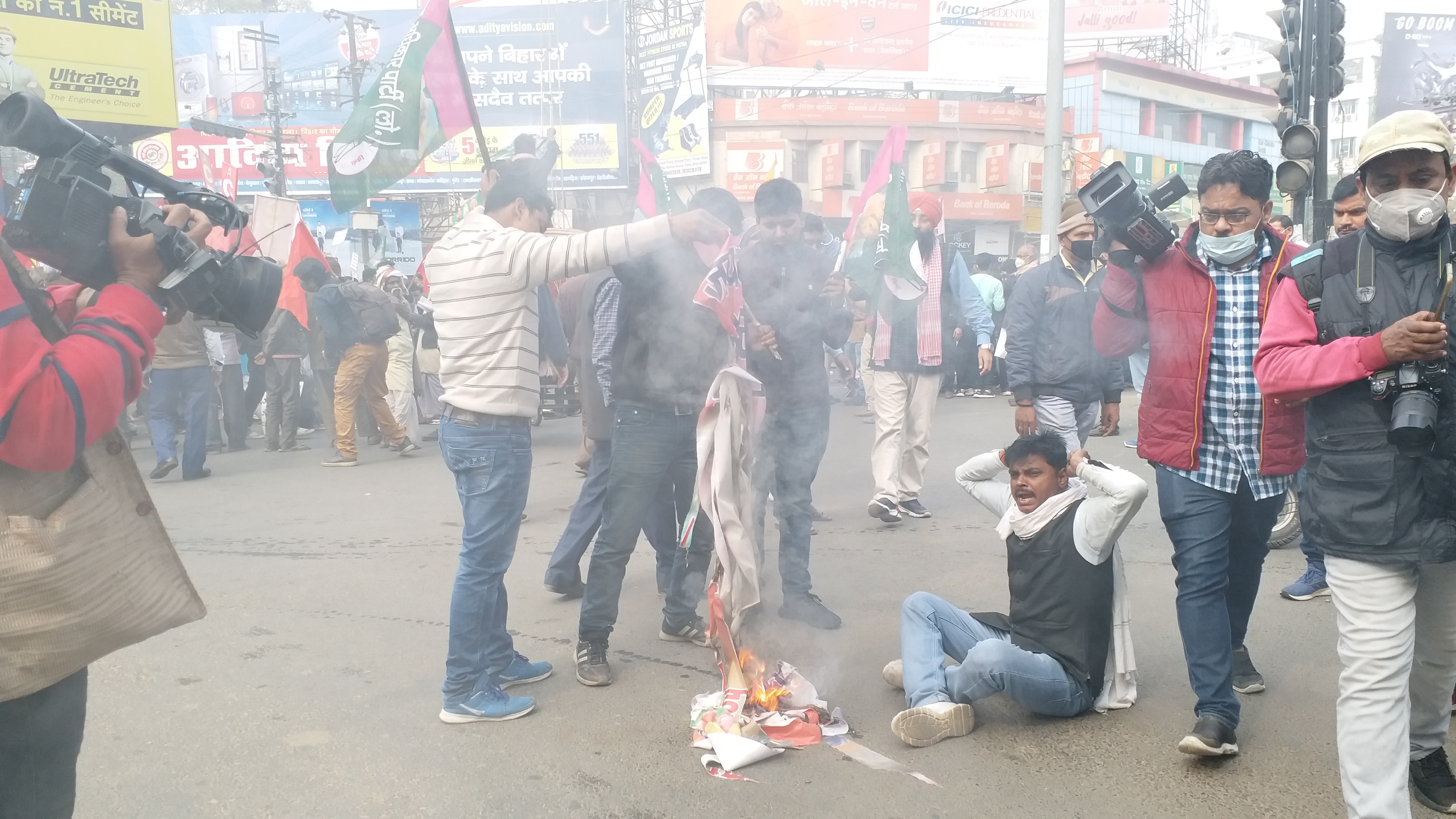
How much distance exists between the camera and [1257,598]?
4656 millimetres

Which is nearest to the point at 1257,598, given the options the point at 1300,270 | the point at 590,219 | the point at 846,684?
the point at 846,684

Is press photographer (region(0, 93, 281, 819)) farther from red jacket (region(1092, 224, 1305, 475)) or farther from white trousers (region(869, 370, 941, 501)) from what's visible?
white trousers (region(869, 370, 941, 501))

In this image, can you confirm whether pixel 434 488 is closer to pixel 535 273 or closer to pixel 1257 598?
pixel 535 273

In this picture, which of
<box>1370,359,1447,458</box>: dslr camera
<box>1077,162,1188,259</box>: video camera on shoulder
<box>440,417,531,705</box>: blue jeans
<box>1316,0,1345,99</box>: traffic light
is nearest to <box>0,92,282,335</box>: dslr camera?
<box>440,417,531,705</box>: blue jeans

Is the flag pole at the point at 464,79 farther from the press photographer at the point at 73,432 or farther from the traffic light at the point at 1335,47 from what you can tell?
the traffic light at the point at 1335,47

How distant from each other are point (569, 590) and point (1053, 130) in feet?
35.8

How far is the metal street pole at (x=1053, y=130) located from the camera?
13188 mm

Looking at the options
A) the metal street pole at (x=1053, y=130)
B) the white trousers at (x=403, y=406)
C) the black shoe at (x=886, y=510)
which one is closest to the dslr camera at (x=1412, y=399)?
the black shoe at (x=886, y=510)

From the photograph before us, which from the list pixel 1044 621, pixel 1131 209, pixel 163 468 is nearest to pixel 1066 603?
pixel 1044 621

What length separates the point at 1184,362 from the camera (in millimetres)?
3191

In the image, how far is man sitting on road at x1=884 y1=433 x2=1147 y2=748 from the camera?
10.7 feet

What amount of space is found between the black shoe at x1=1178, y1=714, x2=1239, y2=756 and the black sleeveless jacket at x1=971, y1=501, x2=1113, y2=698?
0.37 metres

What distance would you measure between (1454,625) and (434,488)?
22.4 ft

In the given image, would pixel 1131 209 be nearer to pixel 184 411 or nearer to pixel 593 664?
pixel 593 664
